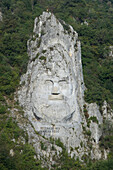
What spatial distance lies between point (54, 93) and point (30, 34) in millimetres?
20278

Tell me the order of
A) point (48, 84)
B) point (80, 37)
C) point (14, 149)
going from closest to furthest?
point (14, 149) → point (48, 84) → point (80, 37)

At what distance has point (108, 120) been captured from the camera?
53.4 m

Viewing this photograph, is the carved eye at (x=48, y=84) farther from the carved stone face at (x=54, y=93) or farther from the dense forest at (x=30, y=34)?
the dense forest at (x=30, y=34)

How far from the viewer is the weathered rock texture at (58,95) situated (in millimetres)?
45344

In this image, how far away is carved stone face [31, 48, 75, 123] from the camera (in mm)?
45469

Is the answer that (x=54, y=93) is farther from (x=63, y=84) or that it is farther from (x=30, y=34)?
(x=30, y=34)

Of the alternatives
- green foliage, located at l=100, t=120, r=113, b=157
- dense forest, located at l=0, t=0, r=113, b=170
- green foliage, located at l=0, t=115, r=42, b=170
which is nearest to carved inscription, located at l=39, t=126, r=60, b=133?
green foliage, located at l=0, t=115, r=42, b=170

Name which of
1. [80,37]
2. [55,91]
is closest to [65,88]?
[55,91]

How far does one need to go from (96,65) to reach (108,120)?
1427 cm

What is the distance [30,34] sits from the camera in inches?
2506

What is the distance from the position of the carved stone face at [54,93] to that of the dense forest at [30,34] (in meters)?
3.75

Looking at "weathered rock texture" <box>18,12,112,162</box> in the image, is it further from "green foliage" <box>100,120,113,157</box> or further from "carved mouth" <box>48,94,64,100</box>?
"green foliage" <box>100,120,113,157</box>

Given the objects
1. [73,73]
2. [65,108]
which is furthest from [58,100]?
[73,73]

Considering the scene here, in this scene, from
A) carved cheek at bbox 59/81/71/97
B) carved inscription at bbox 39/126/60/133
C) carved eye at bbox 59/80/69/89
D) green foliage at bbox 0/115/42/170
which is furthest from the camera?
carved eye at bbox 59/80/69/89
